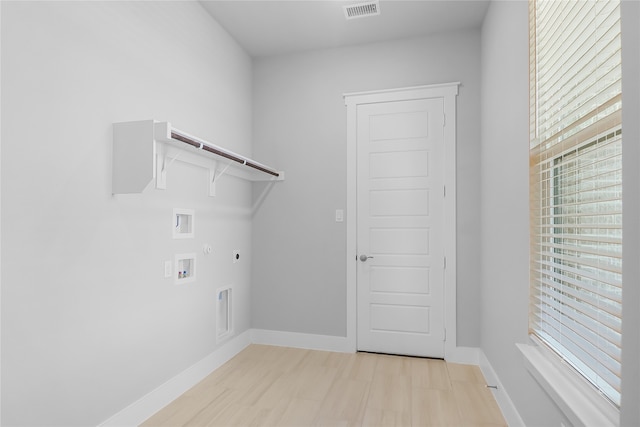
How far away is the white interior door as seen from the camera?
324 centimetres

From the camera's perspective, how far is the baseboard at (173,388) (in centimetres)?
207

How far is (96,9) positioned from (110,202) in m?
1.03

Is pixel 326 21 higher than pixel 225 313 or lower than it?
higher

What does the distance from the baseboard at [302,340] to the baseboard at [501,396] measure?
3.68 ft

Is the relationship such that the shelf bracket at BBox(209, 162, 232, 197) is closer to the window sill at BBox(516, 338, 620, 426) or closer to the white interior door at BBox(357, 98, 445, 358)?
the white interior door at BBox(357, 98, 445, 358)

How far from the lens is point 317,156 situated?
3529 mm

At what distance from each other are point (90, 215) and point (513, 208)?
232 centimetres

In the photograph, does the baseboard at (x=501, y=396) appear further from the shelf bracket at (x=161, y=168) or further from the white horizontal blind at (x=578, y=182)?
the shelf bracket at (x=161, y=168)

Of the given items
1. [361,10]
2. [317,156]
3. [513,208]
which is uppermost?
[361,10]

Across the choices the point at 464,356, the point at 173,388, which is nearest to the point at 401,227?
the point at 464,356

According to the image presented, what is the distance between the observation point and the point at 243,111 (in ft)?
11.6

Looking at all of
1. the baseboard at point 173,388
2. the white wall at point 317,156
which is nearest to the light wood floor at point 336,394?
the baseboard at point 173,388

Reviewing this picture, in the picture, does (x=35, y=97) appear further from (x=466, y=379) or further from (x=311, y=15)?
(x=466, y=379)

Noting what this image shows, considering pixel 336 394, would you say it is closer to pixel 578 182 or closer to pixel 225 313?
pixel 225 313
